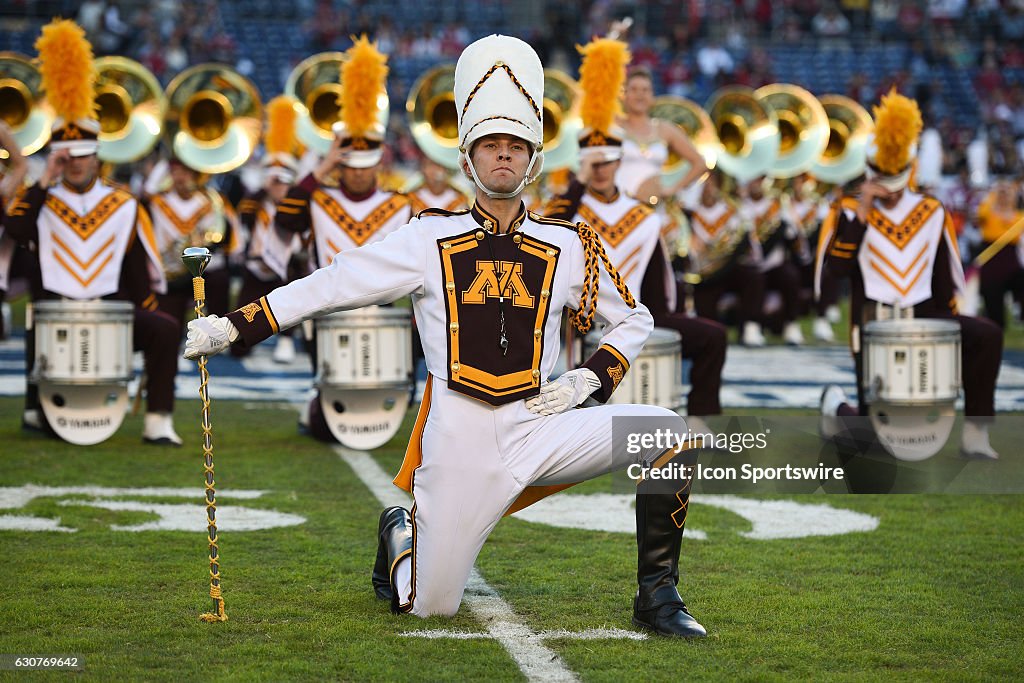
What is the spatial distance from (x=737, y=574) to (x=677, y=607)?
0.80 metres

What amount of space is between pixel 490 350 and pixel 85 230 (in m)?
3.78

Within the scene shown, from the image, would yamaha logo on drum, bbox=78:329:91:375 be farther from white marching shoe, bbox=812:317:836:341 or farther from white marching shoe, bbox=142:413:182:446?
white marching shoe, bbox=812:317:836:341

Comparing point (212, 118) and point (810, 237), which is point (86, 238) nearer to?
point (212, 118)

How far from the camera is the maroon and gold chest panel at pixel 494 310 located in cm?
405

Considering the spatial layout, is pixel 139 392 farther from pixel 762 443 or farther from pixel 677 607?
pixel 677 607

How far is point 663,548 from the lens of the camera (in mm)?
4027

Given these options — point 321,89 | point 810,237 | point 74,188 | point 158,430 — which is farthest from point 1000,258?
point 74,188

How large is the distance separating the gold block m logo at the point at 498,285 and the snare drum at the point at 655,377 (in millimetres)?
2308

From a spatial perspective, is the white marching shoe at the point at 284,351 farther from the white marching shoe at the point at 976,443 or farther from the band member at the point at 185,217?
the white marching shoe at the point at 976,443

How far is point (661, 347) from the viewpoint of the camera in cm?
647

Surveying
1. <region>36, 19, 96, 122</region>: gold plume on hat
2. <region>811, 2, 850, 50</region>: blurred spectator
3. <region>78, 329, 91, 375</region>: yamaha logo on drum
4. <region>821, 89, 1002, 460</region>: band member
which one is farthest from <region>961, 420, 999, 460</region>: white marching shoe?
<region>811, 2, 850, 50</region>: blurred spectator

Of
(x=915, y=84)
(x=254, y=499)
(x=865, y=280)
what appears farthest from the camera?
(x=915, y=84)

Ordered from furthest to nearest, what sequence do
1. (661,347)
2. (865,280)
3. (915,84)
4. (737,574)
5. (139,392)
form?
(915,84) → (139,392) → (865,280) → (661,347) → (737,574)

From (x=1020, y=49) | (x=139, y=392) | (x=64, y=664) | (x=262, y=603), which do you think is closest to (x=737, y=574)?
(x=262, y=603)
